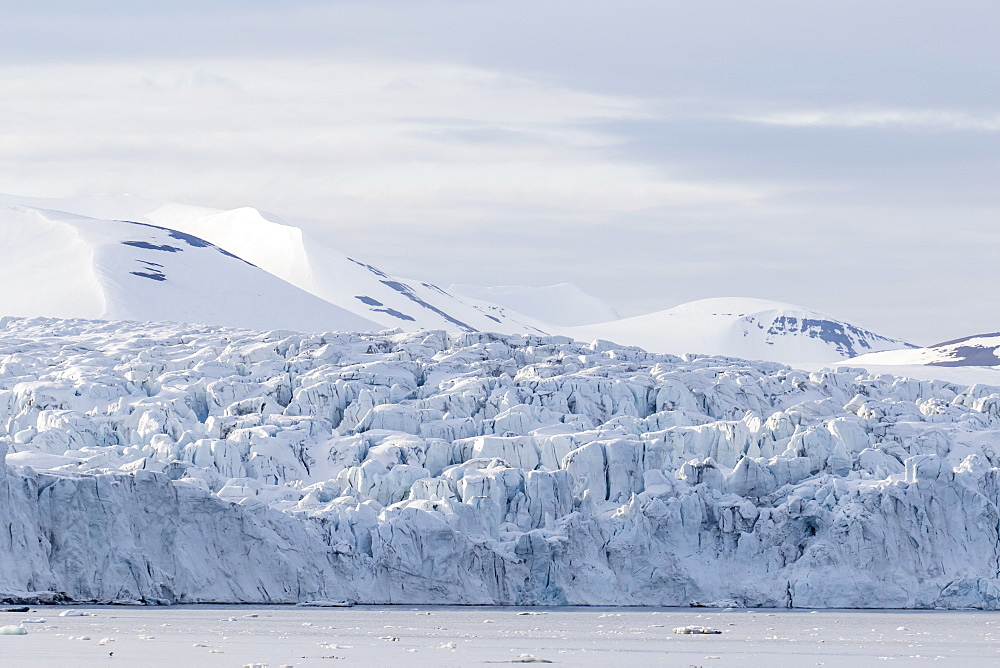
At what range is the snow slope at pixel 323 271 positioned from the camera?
171125mm

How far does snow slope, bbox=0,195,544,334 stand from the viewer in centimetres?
17112

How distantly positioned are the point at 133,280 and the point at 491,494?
236ft

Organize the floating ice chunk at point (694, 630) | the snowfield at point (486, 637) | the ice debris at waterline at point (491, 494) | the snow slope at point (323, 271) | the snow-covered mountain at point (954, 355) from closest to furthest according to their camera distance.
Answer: the snowfield at point (486, 637) → the floating ice chunk at point (694, 630) → the ice debris at waterline at point (491, 494) → the snow-covered mountain at point (954, 355) → the snow slope at point (323, 271)

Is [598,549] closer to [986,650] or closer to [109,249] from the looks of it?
[986,650]

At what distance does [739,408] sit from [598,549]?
12518mm

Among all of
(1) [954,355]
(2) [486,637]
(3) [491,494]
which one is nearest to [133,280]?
(3) [491,494]

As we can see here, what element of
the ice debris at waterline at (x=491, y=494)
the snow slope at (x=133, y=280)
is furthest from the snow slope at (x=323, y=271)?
the ice debris at waterline at (x=491, y=494)

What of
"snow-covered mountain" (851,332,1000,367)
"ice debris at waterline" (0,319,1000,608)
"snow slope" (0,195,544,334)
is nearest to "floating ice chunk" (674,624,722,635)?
"ice debris at waterline" (0,319,1000,608)

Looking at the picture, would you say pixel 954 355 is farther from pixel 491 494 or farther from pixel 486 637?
pixel 486 637

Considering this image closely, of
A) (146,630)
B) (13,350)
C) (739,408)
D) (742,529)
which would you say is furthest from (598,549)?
(13,350)

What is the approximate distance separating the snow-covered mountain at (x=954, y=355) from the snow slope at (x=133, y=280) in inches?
2713

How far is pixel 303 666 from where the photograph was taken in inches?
874

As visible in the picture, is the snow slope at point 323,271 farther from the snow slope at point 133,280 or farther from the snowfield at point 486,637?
the snowfield at point 486,637

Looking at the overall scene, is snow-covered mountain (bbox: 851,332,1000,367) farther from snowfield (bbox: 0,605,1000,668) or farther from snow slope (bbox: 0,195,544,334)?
snowfield (bbox: 0,605,1000,668)
